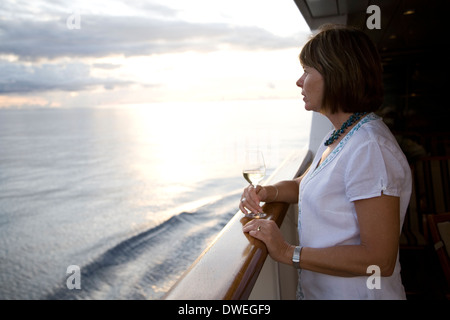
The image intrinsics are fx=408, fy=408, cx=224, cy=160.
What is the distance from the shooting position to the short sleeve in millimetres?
991

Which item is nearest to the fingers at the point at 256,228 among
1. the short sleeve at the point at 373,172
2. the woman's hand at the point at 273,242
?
the woman's hand at the point at 273,242

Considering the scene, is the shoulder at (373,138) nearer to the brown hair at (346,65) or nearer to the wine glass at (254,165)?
the brown hair at (346,65)

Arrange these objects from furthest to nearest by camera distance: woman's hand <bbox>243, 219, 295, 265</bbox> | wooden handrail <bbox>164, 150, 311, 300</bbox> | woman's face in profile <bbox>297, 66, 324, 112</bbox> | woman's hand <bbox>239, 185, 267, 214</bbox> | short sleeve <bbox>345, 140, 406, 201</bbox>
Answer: woman's hand <bbox>239, 185, 267, 214</bbox>
woman's face in profile <bbox>297, 66, 324, 112</bbox>
woman's hand <bbox>243, 219, 295, 265</bbox>
short sleeve <bbox>345, 140, 406, 201</bbox>
wooden handrail <bbox>164, 150, 311, 300</bbox>

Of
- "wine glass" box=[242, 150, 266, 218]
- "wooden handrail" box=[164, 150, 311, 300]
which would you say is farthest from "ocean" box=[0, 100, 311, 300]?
"wooden handrail" box=[164, 150, 311, 300]

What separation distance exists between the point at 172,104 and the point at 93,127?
19.5m

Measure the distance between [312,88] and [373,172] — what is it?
34 cm

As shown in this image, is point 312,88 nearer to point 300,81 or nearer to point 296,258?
point 300,81

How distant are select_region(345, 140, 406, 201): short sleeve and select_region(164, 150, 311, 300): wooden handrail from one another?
29 cm

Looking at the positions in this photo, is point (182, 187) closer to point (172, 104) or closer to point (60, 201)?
point (60, 201)

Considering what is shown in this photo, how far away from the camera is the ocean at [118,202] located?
1303cm

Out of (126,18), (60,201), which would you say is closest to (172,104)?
(126,18)

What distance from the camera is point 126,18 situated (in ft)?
137

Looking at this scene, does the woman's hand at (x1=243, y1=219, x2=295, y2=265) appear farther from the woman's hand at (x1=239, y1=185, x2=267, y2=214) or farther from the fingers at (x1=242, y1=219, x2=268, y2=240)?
the woman's hand at (x1=239, y1=185, x2=267, y2=214)

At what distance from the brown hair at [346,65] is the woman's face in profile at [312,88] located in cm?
1
